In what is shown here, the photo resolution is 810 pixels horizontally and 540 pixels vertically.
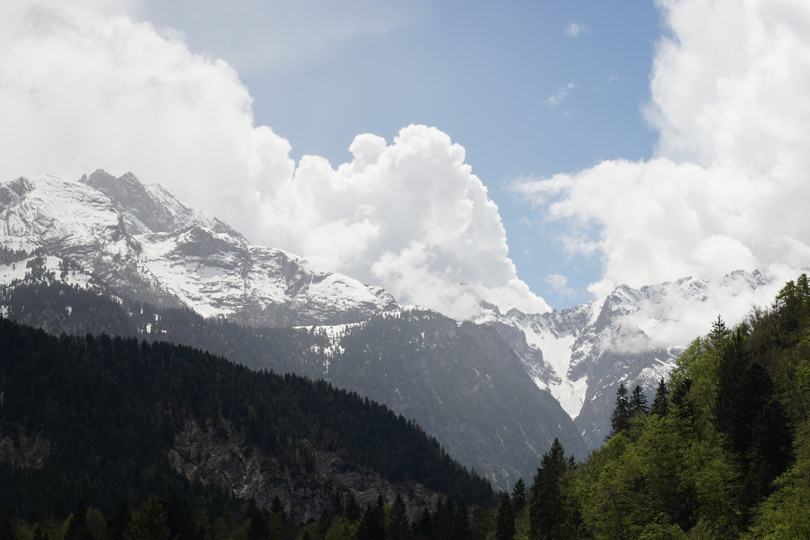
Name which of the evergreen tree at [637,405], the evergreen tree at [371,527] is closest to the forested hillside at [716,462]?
the evergreen tree at [637,405]

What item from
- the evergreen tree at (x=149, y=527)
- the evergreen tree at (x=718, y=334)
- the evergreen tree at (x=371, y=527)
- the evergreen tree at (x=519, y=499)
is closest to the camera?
the evergreen tree at (x=718, y=334)

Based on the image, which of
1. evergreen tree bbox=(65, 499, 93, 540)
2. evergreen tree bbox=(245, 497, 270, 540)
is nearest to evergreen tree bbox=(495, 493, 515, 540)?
evergreen tree bbox=(245, 497, 270, 540)

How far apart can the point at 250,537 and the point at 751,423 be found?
290 ft

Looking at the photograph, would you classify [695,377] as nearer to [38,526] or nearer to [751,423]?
[751,423]

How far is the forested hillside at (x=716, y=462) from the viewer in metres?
71.2

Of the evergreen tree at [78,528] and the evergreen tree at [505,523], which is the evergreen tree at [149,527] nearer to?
the evergreen tree at [78,528]

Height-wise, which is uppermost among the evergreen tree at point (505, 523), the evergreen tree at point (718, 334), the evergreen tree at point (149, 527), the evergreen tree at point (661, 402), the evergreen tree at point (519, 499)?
A: the evergreen tree at point (718, 334)

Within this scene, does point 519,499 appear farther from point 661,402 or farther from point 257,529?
point 257,529

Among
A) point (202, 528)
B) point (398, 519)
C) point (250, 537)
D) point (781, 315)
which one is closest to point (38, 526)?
point (202, 528)

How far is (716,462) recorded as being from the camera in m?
76.5

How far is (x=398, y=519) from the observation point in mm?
140875

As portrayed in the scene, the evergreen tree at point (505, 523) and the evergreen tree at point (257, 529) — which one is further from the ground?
the evergreen tree at point (505, 523)

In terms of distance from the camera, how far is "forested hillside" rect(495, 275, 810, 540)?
234ft

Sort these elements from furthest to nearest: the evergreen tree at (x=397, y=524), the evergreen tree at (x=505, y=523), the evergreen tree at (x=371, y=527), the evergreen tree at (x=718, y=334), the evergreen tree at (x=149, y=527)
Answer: the evergreen tree at (x=397, y=524)
the evergreen tree at (x=371, y=527)
the evergreen tree at (x=505, y=523)
the evergreen tree at (x=149, y=527)
the evergreen tree at (x=718, y=334)
